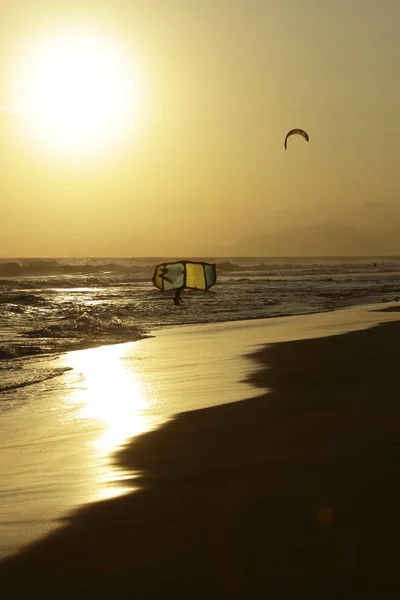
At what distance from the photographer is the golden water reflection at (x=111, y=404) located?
20.8ft

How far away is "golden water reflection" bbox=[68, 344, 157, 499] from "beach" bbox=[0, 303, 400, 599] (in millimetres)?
34

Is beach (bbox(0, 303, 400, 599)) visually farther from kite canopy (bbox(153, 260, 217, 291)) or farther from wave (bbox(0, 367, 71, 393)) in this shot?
kite canopy (bbox(153, 260, 217, 291))

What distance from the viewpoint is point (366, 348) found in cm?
1474

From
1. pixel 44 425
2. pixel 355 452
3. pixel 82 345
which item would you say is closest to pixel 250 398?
pixel 44 425

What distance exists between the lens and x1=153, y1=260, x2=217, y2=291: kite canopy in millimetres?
35312

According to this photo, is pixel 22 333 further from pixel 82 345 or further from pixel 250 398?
pixel 250 398

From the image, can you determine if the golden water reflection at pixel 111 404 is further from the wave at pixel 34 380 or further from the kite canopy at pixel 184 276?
the kite canopy at pixel 184 276

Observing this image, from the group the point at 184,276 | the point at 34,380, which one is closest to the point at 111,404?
the point at 34,380

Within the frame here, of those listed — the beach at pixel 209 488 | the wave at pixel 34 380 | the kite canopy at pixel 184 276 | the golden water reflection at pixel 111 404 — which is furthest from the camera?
the kite canopy at pixel 184 276

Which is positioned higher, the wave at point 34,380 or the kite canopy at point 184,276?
the kite canopy at point 184,276

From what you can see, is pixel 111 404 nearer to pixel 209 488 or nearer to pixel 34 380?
pixel 34 380

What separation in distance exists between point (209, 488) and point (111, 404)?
14.3 feet

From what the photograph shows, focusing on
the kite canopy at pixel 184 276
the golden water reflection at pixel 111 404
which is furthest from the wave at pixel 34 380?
the kite canopy at pixel 184 276

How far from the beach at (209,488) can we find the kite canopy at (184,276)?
23.5 meters
